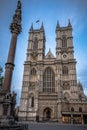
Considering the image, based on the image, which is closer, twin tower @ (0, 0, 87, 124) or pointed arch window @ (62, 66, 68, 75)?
twin tower @ (0, 0, 87, 124)

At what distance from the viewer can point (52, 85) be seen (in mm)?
41031

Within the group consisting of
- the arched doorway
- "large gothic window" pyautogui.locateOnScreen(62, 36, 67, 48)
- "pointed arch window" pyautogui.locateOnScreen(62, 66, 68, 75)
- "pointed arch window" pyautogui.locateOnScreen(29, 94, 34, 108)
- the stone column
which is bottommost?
the arched doorway

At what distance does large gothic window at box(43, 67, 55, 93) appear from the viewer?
40656 mm

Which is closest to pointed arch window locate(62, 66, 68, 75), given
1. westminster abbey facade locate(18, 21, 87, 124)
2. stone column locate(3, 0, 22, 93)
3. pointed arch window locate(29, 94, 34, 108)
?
westminster abbey facade locate(18, 21, 87, 124)

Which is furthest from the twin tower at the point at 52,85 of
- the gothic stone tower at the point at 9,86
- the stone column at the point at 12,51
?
the stone column at the point at 12,51

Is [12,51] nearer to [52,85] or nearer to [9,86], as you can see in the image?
[9,86]

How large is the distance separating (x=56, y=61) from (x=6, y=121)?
104 feet

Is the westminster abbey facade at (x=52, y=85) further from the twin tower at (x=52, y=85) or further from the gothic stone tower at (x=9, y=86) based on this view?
the gothic stone tower at (x=9, y=86)

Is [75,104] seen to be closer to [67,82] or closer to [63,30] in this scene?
[67,82]

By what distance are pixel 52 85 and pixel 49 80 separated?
1698 mm

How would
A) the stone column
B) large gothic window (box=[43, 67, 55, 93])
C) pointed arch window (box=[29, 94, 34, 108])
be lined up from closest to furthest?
the stone column → pointed arch window (box=[29, 94, 34, 108]) → large gothic window (box=[43, 67, 55, 93])

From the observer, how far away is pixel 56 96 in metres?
37.6

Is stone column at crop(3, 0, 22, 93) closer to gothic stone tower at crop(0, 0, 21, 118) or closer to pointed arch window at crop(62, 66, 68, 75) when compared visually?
gothic stone tower at crop(0, 0, 21, 118)

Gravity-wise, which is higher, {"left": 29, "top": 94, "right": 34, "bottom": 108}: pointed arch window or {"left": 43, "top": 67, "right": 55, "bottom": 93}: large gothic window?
{"left": 43, "top": 67, "right": 55, "bottom": 93}: large gothic window
